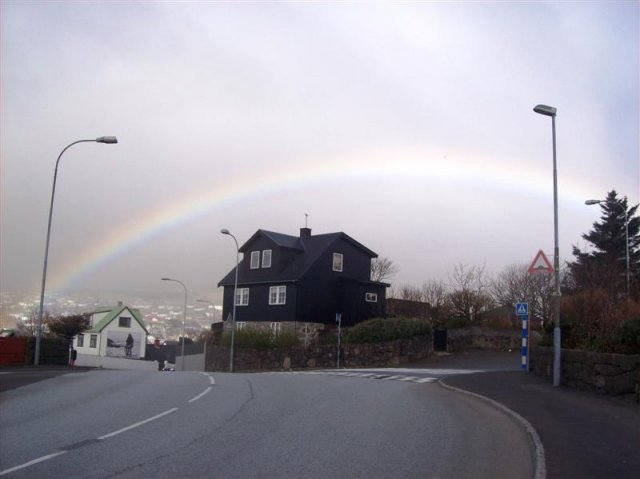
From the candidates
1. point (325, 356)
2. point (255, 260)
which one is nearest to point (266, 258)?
point (255, 260)

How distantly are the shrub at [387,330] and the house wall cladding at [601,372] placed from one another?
732 inches

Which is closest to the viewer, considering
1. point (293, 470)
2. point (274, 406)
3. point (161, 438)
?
point (293, 470)

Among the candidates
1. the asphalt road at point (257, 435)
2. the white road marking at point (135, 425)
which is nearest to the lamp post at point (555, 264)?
the asphalt road at point (257, 435)

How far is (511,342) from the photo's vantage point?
4222 centimetres

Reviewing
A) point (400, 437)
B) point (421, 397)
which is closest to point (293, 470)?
point (400, 437)

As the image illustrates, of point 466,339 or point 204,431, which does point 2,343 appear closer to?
point 204,431

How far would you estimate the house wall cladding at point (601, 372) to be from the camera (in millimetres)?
14109

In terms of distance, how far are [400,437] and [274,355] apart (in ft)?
109

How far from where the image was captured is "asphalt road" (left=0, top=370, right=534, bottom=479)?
312 inches

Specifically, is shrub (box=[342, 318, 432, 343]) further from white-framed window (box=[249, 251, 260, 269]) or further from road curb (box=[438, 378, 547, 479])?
road curb (box=[438, 378, 547, 479])

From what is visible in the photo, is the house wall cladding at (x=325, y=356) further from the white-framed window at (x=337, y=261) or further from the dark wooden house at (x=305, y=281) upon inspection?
the white-framed window at (x=337, y=261)

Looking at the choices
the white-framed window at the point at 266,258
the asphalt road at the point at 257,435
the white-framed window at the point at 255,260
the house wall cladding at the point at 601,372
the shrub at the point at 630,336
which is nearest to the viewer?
the asphalt road at the point at 257,435

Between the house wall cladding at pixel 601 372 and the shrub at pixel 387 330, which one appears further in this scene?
the shrub at pixel 387 330

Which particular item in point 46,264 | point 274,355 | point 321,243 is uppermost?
point 321,243
